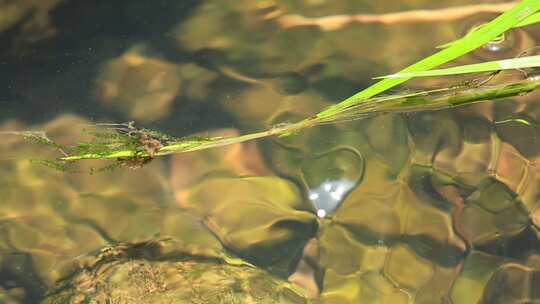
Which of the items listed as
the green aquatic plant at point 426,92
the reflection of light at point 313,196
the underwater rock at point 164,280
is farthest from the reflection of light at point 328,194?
the green aquatic plant at point 426,92

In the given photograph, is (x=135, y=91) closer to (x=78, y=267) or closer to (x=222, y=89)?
(x=222, y=89)

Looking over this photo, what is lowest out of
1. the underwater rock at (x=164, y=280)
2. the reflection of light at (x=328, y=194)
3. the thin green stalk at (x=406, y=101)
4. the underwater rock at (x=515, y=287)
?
the underwater rock at (x=515, y=287)

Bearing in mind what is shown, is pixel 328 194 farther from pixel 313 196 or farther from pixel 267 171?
pixel 267 171

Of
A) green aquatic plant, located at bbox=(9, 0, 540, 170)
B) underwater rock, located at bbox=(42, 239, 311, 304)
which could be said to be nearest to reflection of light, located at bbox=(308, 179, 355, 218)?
underwater rock, located at bbox=(42, 239, 311, 304)

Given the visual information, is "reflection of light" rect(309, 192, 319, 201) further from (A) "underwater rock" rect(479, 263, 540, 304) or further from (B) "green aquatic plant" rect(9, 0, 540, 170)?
(A) "underwater rock" rect(479, 263, 540, 304)

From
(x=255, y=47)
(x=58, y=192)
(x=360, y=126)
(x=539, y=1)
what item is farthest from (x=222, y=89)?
(x=539, y=1)

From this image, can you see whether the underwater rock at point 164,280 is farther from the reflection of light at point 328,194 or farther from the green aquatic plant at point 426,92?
the green aquatic plant at point 426,92

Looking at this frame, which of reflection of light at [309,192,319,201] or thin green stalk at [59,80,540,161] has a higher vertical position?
thin green stalk at [59,80,540,161]
